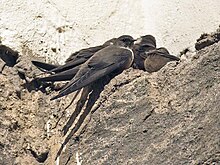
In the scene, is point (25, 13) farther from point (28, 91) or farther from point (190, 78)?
point (190, 78)

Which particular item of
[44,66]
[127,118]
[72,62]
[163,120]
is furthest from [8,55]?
[163,120]

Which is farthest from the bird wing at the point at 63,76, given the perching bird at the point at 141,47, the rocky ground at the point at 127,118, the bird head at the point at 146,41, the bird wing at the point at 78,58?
the bird head at the point at 146,41

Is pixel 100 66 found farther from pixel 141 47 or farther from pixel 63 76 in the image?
pixel 141 47

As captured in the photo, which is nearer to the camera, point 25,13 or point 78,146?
point 78,146

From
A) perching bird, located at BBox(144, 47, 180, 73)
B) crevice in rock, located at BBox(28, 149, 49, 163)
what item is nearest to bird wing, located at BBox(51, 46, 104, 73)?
perching bird, located at BBox(144, 47, 180, 73)

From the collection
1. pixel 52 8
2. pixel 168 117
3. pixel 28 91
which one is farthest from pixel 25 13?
pixel 168 117
